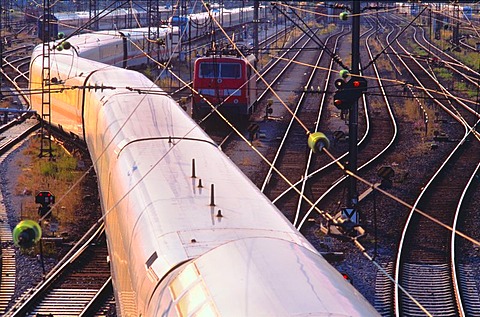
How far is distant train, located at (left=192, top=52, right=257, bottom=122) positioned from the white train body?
1188 cm

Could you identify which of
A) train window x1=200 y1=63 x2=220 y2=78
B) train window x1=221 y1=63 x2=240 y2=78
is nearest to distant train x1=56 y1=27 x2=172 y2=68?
train window x1=200 y1=63 x2=220 y2=78

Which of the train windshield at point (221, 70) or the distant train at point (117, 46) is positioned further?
the distant train at point (117, 46)

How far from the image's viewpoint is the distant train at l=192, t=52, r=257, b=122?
24.0 m

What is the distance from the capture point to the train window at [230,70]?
965 inches

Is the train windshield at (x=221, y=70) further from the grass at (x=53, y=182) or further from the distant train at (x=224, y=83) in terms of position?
the grass at (x=53, y=182)

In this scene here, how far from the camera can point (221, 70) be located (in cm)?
2456

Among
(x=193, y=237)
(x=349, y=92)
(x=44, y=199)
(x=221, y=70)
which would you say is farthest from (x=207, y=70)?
(x=193, y=237)

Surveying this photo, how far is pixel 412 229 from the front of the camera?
14.1 meters

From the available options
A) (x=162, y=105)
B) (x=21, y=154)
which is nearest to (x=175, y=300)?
(x=162, y=105)

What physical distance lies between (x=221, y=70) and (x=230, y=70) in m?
0.26

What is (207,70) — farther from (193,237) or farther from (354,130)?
(193,237)

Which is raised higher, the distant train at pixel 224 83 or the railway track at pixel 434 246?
the distant train at pixel 224 83

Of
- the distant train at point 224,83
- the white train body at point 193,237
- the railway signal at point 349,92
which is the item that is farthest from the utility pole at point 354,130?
the distant train at point 224,83

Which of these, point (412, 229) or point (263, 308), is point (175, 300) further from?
point (412, 229)
